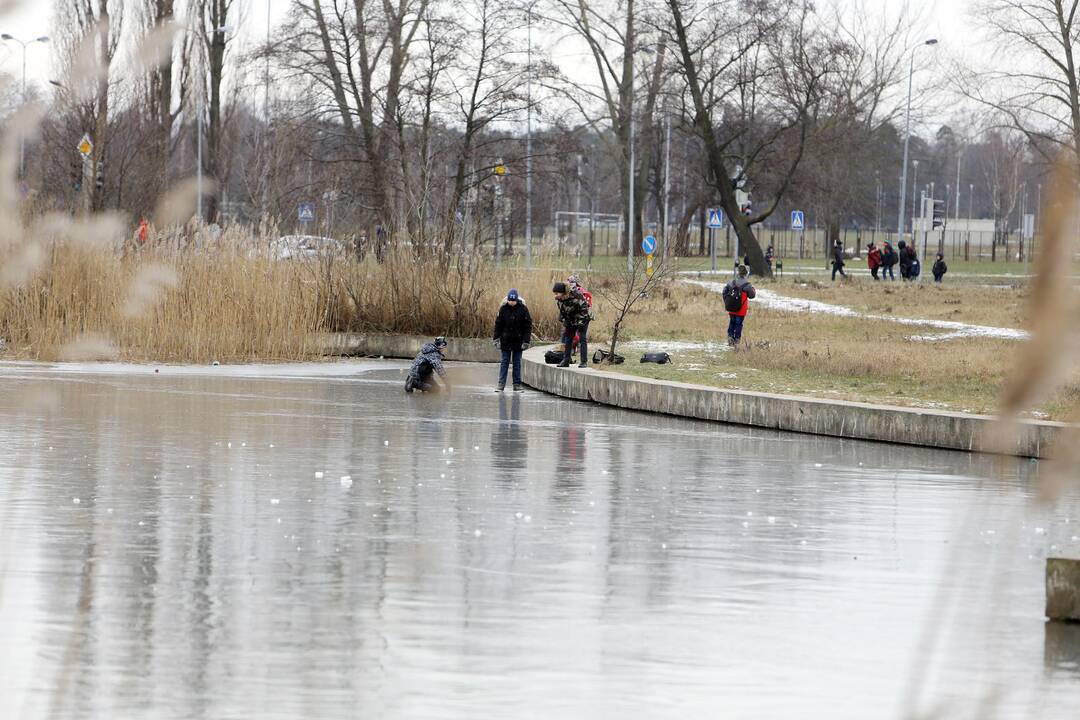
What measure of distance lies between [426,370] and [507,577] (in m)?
13.2

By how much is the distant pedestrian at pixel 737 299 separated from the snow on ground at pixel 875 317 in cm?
377

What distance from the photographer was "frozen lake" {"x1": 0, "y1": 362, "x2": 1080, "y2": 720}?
6082 millimetres

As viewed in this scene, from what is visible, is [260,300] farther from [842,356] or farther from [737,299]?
[842,356]

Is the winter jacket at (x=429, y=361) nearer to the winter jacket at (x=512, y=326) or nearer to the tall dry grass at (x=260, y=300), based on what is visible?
the winter jacket at (x=512, y=326)

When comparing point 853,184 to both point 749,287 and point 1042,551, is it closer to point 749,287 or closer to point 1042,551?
point 749,287

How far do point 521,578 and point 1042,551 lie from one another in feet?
11.4

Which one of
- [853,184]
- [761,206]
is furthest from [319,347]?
[761,206]

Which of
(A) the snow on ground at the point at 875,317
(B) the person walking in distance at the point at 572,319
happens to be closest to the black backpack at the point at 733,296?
(A) the snow on ground at the point at 875,317

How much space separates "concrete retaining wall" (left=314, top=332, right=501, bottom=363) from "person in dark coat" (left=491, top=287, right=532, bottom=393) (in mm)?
5742

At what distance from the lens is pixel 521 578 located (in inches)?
344

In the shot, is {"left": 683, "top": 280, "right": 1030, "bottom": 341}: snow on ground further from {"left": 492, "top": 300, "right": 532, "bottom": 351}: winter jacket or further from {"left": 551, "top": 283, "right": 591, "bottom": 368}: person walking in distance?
{"left": 492, "top": 300, "right": 532, "bottom": 351}: winter jacket

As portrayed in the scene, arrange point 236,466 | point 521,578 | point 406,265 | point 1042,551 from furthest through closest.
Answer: point 406,265, point 236,466, point 1042,551, point 521,578

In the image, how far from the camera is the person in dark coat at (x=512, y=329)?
22.0m

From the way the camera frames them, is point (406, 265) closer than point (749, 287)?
No
